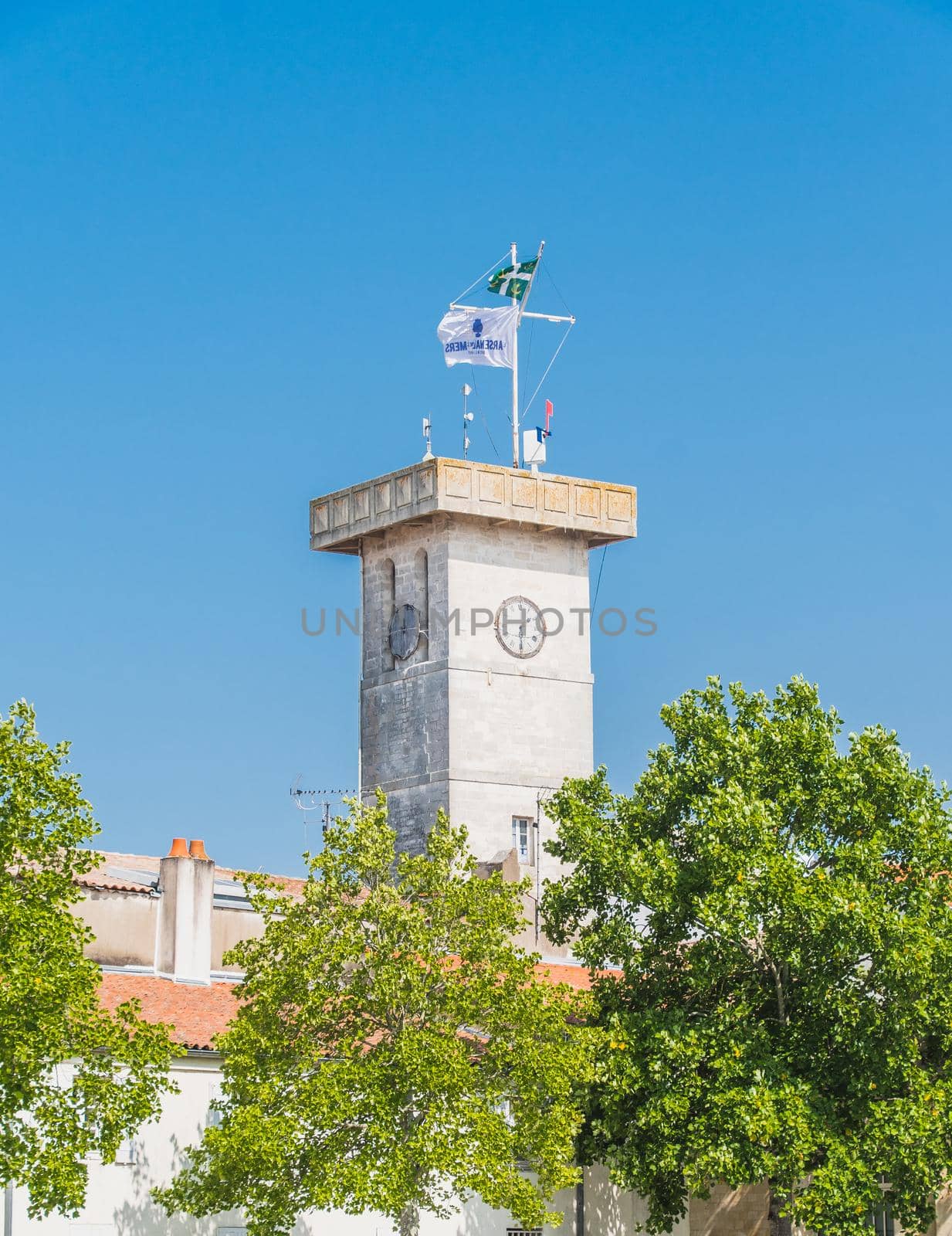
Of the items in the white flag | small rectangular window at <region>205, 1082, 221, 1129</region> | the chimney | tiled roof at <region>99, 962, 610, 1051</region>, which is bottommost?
small rectangular window at <region>205, 1082, 221, 1129</region>

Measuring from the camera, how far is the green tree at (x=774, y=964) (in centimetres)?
4297

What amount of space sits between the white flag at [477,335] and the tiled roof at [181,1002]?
99.8ft

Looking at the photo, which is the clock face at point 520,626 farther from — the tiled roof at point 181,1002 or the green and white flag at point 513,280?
the tiled roof at point 181,1002

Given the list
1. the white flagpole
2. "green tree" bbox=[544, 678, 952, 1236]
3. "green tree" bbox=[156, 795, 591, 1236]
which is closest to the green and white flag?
the white flagpole

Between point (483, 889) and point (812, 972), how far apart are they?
668 cm

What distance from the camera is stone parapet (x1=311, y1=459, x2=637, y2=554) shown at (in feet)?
240

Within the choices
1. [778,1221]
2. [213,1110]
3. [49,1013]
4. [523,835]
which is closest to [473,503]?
[523,835]

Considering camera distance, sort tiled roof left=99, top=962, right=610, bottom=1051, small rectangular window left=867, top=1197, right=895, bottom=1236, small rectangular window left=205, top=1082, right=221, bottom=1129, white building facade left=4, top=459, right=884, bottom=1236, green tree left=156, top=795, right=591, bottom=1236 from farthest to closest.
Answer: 1. white building facade left=4, top=459, right=884, bottom=1236
2. small rectangular window left=867, top=1197, right=895, bottom=1236
3. tiled roof left=99, top=962, right=610, bottom=1051
4. small rectangular window left=205, top=1082, right=221, bottom=1129
5. green tree left=156, top=795, right=591, bottom=1236

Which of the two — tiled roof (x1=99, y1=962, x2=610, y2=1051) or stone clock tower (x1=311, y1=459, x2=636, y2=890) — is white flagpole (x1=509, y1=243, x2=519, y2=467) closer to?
stone clock tower (x1=311, y1=459, x2=636, y2=890)

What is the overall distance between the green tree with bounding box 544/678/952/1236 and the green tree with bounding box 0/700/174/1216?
11729 mm

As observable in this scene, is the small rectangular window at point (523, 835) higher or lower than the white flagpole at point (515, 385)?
lower

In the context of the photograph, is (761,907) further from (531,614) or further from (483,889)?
(531,614)

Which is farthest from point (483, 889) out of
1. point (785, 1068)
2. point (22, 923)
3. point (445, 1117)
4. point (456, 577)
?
point (456, 577)

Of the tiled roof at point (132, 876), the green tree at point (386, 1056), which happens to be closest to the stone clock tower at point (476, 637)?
the tiled roof at point (132, 876)
